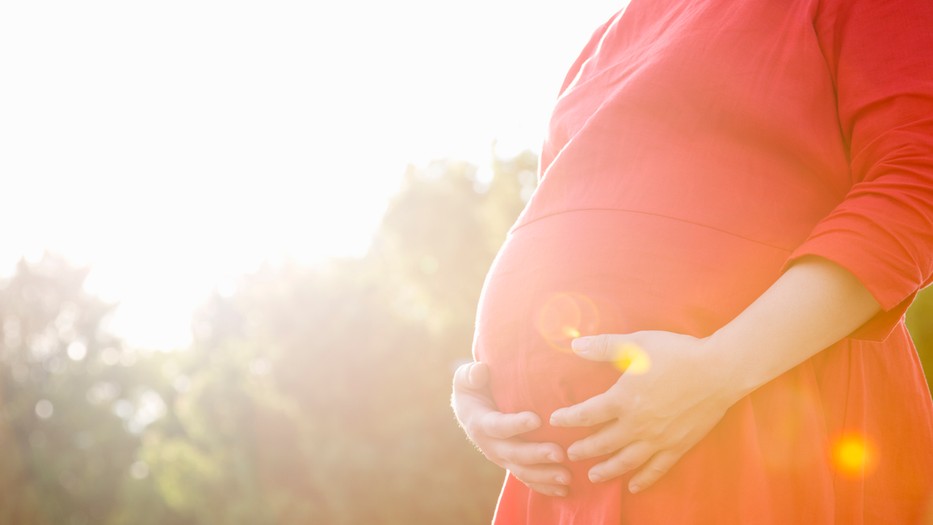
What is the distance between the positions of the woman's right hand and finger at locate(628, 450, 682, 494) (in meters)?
0.12

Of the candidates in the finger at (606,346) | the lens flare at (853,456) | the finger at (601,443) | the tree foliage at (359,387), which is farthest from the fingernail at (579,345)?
the tree foliage at (359,387)

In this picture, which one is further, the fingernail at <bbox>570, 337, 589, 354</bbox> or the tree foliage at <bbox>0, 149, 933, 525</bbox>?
the tree foliage at <bbox>0, 149, 933, 525</bbox>

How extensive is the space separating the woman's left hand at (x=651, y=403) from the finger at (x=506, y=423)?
0.28ft

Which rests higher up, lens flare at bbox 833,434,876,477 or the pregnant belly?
the pregnant belly

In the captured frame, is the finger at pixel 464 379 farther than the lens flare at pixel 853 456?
Yes

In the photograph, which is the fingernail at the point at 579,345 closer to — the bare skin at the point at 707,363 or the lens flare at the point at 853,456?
the bare skin at the point at 707,363

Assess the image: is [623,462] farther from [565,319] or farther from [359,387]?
[359,387]

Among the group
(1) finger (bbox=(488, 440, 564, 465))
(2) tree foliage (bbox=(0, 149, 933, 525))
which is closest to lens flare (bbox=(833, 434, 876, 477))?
(1) finger (bbox=(488, 440, 564, 465))

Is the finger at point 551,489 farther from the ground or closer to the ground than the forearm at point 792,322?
closer to the ground

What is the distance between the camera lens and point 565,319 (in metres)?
1.06

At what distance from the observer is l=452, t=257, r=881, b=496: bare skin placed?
2.86 ft

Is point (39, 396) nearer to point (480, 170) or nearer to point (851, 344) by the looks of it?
point (480, 170)

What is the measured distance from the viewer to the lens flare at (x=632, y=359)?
0.89m

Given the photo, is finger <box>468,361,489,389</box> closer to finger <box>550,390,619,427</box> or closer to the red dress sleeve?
finger <box>550,390,619,427</box>
